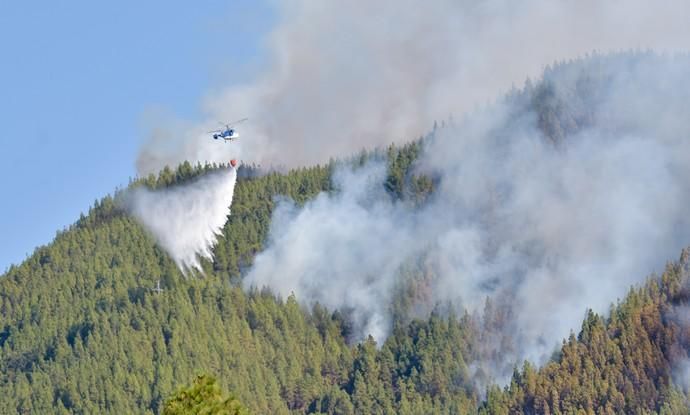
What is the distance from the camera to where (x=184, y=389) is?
416 ft

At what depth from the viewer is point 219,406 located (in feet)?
411

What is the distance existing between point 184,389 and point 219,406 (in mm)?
2316
